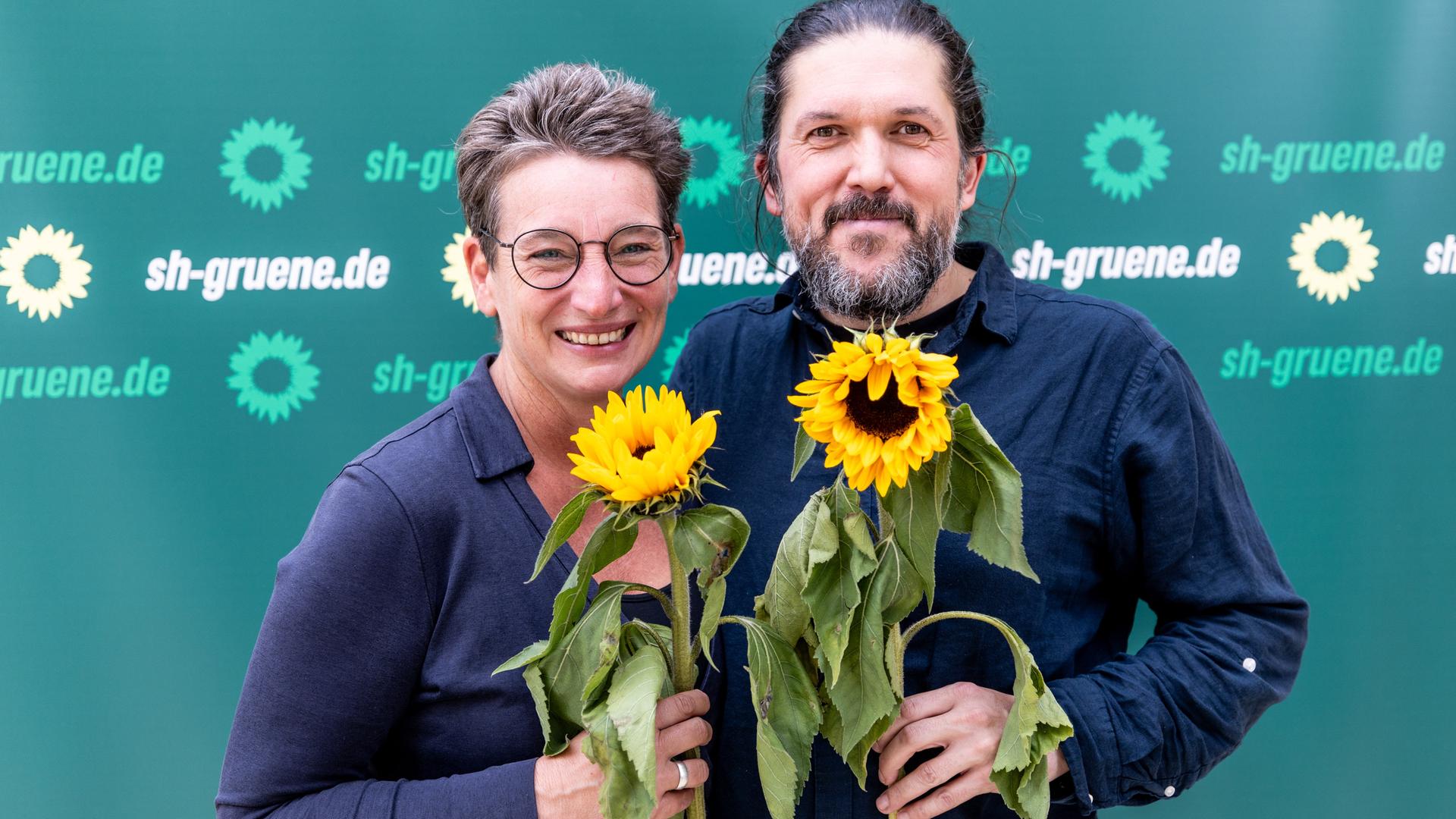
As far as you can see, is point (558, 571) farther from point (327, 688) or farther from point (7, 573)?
point (7, 573)

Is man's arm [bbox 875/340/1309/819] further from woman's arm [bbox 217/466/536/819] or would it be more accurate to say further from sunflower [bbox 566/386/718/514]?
woman's arm [bbox 217/466/536/819]

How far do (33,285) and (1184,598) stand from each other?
2271 mm

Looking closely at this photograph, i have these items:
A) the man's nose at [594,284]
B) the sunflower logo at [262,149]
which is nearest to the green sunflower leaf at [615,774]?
the man's nose at [594,284]

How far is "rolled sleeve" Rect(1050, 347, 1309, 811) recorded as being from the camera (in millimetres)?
1513

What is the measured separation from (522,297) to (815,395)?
0.64 meters

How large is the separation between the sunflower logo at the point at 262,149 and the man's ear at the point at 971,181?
138cm

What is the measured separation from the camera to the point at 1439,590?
2.39 m

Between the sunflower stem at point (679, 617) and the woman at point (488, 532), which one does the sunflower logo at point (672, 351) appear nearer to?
the woman at point (488, 532)

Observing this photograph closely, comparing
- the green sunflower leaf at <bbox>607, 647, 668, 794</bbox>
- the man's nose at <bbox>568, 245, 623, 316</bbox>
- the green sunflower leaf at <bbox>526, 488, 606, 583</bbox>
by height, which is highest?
the man's nose at <bbox>568, 245, 623, 316</bbox>

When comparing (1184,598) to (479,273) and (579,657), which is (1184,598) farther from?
(479,273)

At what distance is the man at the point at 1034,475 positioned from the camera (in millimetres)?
1546

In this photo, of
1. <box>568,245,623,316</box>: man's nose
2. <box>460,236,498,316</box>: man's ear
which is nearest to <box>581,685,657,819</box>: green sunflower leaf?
<box>568,245,623,316</box>: man's nose

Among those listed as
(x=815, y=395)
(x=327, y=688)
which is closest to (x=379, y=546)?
(x=327, y=688)

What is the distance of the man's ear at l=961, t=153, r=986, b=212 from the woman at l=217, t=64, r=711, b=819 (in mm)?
446
